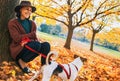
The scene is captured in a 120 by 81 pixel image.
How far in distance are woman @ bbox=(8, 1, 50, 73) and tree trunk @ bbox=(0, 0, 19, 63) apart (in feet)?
0.45

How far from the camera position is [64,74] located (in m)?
5.00

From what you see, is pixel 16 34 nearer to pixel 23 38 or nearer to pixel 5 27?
pixel 23 38

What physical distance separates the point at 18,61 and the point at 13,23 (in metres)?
0.81

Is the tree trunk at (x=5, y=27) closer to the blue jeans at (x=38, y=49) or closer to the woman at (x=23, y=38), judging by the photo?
the woman at (x=23, y=38)

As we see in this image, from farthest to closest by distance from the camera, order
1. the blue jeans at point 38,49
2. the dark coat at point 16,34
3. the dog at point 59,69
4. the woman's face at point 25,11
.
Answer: the woman's face at point 25,11 → the dark coat at point 16,34 → the blue jeans at point 38,49 → the dog at point 59,69

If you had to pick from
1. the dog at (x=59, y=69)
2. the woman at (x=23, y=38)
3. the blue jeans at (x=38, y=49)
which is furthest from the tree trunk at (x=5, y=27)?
the dog at (x=59, y=69)

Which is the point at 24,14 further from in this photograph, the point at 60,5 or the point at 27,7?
the point at 60,5

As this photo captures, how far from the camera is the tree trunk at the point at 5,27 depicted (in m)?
5.45

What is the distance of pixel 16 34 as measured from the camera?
5195mm

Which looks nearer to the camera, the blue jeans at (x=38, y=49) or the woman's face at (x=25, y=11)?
the blue jeans at (x=38, y=49)

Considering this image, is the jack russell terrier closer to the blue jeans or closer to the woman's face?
the blue jeans

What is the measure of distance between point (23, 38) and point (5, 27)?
1.80 feet

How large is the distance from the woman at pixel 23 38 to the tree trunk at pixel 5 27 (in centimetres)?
14

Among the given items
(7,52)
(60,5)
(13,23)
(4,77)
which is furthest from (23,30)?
(60,5)
